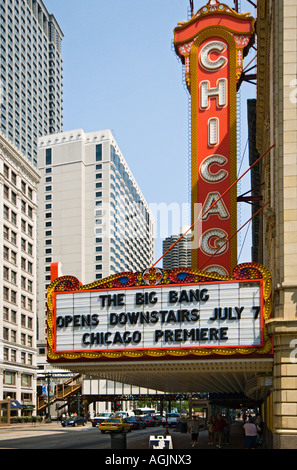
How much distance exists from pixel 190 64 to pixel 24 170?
58.2 meters

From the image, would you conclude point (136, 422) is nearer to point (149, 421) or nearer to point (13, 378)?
point (149, 421)

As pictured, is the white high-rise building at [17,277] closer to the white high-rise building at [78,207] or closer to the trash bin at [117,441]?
the trash bin at [117,441]

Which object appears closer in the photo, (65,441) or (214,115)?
(214,115)

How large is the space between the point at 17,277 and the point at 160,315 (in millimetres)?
64454

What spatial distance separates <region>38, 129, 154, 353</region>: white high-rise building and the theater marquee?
411 feet

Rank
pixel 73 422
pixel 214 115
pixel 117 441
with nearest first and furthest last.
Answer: pixel 117 441 < pixel 214 115 < pixel 73 422

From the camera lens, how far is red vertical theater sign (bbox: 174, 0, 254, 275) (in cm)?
3747

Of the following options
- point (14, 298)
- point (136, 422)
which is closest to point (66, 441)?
point (136, 422)

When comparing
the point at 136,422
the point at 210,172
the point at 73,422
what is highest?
the point at 210,172

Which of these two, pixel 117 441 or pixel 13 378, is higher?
pixel 117 441

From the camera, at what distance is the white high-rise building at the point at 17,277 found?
279 feet

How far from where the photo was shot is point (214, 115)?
129ft

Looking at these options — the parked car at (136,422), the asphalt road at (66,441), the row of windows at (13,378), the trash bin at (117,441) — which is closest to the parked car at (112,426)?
the asphalt road at (66,441)

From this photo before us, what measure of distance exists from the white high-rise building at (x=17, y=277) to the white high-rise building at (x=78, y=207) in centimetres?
5998
